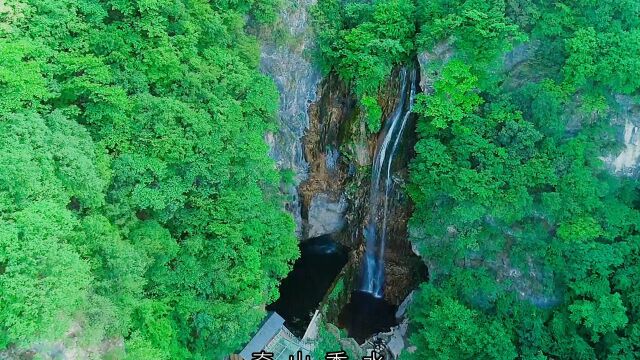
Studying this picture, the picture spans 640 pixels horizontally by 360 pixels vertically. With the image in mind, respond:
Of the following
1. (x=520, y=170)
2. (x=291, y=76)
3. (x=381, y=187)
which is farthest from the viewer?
(x=381, y=187)

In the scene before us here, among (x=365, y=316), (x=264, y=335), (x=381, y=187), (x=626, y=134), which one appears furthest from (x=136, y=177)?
(x=626, y=134)

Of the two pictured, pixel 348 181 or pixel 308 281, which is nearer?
pixel 348 181

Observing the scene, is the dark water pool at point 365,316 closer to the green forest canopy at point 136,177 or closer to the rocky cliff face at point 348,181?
the rocky cliff face at point 348,181

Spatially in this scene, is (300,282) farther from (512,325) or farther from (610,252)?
(610,252)

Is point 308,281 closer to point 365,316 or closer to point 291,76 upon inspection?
point 365,316

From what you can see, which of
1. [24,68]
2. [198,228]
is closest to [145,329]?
[198,228]

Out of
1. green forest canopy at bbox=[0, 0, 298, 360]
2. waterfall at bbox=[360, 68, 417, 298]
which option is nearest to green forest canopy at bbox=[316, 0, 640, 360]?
waterfall at bbox=[360, 68, 417, 298]
